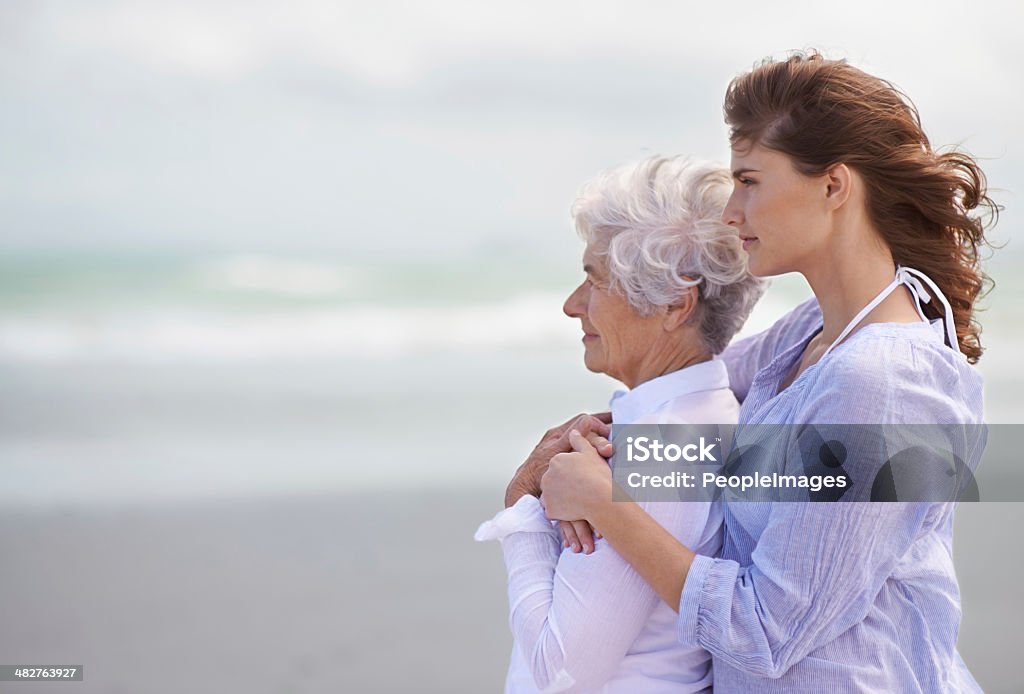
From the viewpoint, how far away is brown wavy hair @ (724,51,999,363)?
5.35ft

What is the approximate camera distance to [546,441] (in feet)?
6.43

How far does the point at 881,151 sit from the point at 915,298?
0.76 ft

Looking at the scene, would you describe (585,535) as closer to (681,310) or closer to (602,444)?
(602,444)

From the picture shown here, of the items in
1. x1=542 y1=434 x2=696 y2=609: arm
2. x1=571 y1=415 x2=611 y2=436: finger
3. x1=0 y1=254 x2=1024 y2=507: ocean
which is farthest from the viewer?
x1=0 y1=254 x2=1024 y2=507: ocean

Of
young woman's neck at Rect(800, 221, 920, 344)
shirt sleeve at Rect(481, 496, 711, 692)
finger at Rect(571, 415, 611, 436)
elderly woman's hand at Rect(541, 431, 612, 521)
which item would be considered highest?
young woman's neck at Rect(800, 221, 920, 344)

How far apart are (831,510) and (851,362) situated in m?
0.21

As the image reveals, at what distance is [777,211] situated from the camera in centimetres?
166

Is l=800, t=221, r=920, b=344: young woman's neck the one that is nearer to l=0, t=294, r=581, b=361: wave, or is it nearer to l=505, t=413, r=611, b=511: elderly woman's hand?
l=505, t=413, r=611, b=511: elderly woman's hand

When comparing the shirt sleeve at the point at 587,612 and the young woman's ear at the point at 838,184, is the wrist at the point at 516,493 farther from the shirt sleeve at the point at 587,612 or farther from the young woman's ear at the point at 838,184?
the young woman's ear at the point at 838,184

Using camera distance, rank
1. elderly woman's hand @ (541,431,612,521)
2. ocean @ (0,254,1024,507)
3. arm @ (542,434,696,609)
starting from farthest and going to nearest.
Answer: ocean @ (0,254,1024,507) → elderly woman's hand @ (541,431,612,521) → arm @ (542,434,696,609)

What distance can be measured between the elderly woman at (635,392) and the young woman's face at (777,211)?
131 mm

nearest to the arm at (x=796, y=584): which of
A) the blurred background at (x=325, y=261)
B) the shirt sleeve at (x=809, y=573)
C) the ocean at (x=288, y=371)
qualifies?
the shirt sleeve at (x=809, y=573)

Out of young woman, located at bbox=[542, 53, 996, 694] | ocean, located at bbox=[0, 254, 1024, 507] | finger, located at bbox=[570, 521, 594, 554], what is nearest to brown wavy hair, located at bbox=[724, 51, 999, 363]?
young woman, located at bbox=[542, 53, 996, 694]

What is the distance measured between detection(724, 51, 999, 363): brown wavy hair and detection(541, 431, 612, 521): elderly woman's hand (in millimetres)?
573
